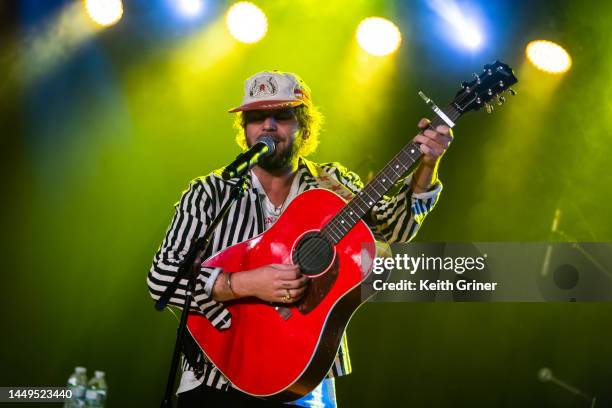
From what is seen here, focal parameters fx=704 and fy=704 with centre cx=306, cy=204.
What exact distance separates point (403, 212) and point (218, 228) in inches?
31.2

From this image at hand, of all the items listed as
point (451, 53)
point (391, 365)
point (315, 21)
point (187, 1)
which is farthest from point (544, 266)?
point (187, 1)

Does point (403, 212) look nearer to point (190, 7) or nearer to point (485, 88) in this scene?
point (485, 88)

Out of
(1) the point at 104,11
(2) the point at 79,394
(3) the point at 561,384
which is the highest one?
(1) the point at 104,11

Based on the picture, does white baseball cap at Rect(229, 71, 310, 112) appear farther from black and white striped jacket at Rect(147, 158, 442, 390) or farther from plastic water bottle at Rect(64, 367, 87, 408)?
plastic water bottle at Rect(64, 367, 87, 408)

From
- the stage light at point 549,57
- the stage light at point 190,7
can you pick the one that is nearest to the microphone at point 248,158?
the stage light at point 190,7

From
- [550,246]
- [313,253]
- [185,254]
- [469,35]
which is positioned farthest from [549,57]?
[185,254]

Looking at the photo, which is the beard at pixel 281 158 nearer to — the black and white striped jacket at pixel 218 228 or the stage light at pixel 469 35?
the black and white striped jacket at pixel 218 228

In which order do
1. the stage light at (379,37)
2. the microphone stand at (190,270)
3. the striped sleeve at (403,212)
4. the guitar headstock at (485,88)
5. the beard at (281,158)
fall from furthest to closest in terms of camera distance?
the stage light at (379,37) → the beard at (281,158) → the striped sleeve at (403,212) → the guitar headstock at (485,88) → the microphone stand at (190,270)

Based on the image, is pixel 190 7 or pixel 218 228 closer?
pixel 218 228

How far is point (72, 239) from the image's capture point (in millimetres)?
5352

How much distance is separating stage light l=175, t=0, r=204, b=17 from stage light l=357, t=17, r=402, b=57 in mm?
1309

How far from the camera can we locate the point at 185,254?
296 cm

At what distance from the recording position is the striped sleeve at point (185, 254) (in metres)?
2.83

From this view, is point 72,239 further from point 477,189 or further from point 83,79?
point 477,189
